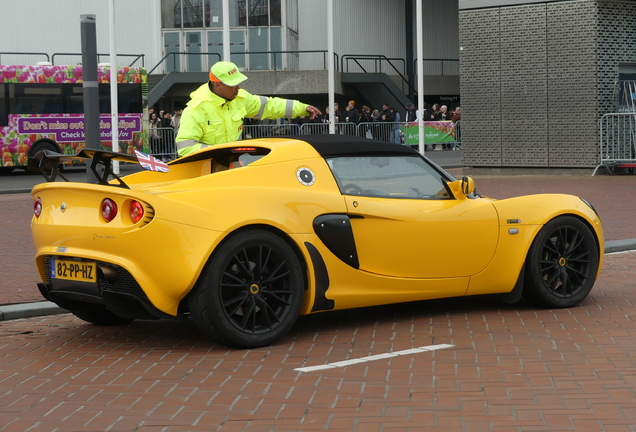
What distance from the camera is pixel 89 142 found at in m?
10.5

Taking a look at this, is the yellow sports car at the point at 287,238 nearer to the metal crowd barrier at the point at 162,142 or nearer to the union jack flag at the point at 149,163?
the union jack flag at the point at 149,163

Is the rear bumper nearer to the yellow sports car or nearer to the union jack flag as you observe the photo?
the yellow sports car

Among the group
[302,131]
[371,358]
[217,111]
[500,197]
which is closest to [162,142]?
[302,131]

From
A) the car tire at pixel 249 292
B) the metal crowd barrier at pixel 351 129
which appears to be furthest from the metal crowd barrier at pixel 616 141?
the car tire at pixel 249 292

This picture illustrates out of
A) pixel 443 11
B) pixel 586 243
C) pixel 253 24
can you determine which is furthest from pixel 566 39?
pixel 443 11

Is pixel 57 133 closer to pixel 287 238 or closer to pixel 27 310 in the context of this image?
pixel 27 310

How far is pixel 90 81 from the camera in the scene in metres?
10.3

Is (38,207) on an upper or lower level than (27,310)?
upper

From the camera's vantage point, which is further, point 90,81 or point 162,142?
point 162,142

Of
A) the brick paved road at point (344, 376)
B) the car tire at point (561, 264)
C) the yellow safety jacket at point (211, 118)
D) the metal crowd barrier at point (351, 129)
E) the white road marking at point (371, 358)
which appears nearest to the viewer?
the brick paved road at point (344, 376)

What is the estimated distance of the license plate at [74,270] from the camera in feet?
18.8

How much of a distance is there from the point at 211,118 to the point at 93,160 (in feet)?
7.58

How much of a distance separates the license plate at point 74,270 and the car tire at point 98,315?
22.2 inches

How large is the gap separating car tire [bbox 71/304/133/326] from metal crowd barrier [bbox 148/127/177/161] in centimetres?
2145
